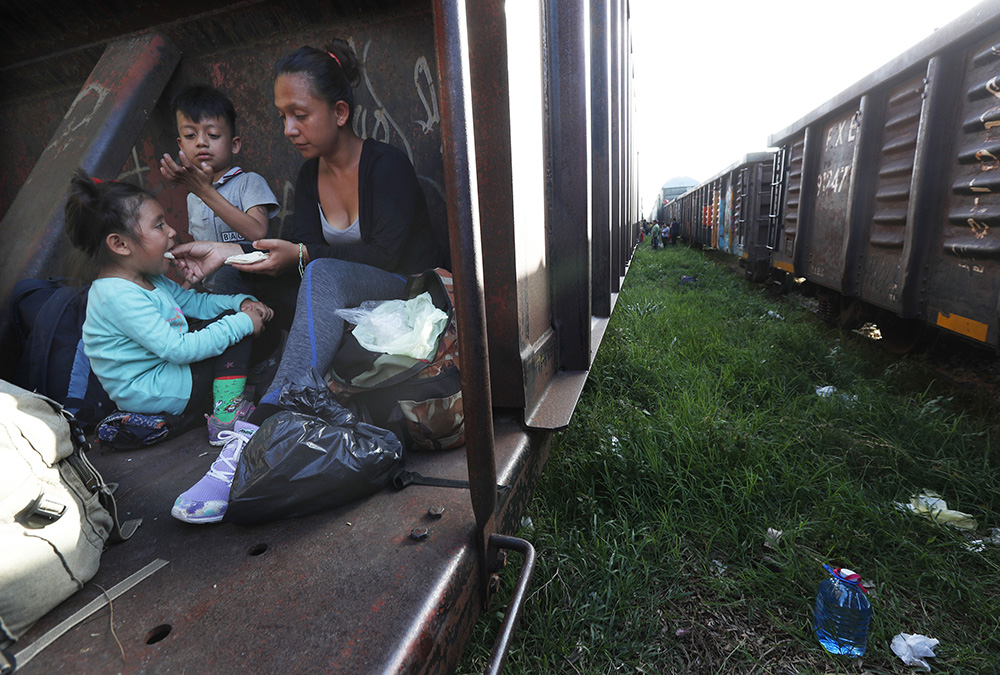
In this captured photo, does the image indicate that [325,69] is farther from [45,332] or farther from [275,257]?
[45,332]

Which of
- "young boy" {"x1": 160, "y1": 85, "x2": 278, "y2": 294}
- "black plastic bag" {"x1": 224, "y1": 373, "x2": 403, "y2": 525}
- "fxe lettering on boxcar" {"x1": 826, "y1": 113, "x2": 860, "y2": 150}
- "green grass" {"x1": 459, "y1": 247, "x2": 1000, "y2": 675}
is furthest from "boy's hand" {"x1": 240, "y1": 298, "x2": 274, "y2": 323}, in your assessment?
"fxe lettering on boxcar" {"x1": 826, "y1": 113, "x2": 860, "y2": 150}

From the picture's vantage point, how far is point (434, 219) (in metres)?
2.63

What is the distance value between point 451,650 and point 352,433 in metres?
0.64

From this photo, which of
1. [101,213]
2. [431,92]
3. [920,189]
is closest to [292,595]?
[101,213]

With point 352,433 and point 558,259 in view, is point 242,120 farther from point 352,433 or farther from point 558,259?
point 352,433

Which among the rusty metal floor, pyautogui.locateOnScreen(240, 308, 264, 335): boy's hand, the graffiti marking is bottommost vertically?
the rusty metal floor

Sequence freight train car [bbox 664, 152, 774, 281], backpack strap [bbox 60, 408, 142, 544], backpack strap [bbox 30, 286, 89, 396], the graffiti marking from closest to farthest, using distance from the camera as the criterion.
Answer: backpack strap [bbox 60, 408, 142, 544] < backpack strap [bbox 30, 286, 89, 396] < the graffiti marking < freight train car [bbox 664, 152, 774, 281]

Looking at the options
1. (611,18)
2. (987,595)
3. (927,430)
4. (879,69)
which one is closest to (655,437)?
(987,595)

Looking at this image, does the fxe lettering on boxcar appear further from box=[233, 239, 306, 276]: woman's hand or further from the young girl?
the young girl

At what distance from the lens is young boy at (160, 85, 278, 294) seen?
2.61 metres

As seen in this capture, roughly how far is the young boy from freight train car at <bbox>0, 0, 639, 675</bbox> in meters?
0.12

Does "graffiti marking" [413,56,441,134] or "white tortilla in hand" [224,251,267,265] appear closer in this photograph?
"white tortilla in hand" [224,251,267,265]

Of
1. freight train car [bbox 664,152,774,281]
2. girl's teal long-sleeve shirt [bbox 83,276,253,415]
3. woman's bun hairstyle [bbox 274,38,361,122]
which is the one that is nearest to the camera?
girl's teal long-sleeve shirt [bbox 83,276,253,415]

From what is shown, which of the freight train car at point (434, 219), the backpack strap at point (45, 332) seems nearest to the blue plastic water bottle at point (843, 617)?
the freight train car at point (434, 219)
